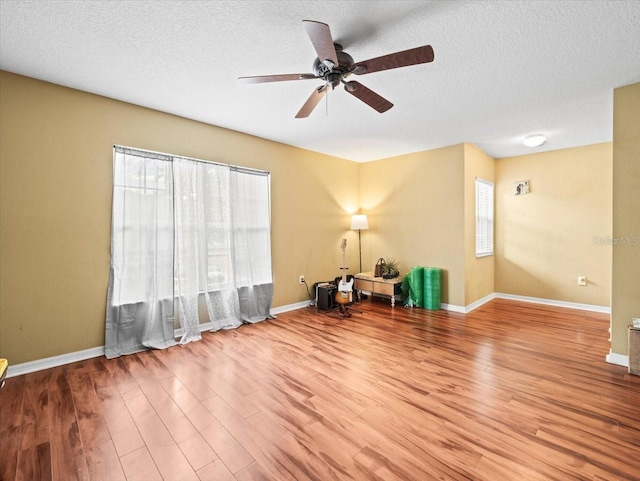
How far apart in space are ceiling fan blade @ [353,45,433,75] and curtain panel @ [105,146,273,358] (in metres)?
2.52

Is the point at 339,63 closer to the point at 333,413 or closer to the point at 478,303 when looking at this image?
the point at 333,413

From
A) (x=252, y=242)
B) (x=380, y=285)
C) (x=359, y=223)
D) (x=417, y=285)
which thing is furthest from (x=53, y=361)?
(x=417, y=285)

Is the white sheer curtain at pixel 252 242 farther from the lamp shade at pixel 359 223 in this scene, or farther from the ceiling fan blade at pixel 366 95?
the ceiling fan blade at pixel 366 95

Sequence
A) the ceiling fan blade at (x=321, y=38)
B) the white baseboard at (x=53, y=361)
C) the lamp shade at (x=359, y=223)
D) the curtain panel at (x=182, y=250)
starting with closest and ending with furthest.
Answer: the ceiling fan blade at (x=321, y=38)
the white baseboard at (x=53, y=361)
the curtain panel at (x=182, y=250)
the lamp shade at (x=359, y=223)

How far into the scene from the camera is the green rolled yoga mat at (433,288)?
4.72 metres

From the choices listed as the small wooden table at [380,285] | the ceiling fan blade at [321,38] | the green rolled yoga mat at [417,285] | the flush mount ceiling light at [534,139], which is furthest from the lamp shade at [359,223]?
the ceiling fan blade at [321,38]

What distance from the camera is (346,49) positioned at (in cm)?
232

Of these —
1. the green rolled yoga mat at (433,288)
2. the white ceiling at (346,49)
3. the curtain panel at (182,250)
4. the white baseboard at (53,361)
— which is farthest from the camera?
the green rolled yoga mat at (433,288)

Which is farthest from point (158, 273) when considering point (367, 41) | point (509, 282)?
point (509, 282)

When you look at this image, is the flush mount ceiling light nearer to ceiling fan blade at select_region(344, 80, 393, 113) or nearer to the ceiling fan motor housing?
ceiling fan blade at select_region(344, 80, 393, 113)

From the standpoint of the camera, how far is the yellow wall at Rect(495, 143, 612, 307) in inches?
182

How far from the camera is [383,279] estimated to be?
5145mm

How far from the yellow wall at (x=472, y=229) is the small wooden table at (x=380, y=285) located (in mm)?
1072

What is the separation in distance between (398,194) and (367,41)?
11.4 ft
